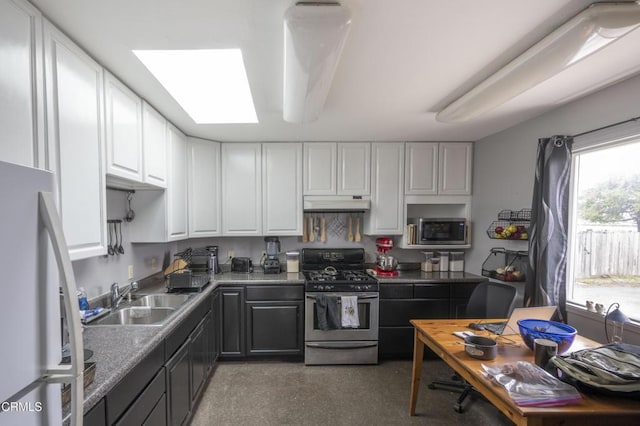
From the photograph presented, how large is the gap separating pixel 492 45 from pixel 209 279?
2825 mm

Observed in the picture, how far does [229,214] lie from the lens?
299 centimetres

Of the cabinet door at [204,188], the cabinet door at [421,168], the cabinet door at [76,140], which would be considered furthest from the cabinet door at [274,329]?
the cabinet door at [421,168]

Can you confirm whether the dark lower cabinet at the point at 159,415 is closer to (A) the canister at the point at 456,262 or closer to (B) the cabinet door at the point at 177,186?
(B) the cabinet door at the point at 177,186

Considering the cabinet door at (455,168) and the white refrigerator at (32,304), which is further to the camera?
the cabinet door at (455,168)

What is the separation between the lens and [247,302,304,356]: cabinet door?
8.84ft

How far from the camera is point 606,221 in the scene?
5.94ft

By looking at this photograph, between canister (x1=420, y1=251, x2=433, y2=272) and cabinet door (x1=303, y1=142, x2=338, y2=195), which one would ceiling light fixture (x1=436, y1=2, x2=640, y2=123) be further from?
canister (x1=420, y1=251, x2=433, y2=272)

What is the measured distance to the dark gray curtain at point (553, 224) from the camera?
1.92 metres

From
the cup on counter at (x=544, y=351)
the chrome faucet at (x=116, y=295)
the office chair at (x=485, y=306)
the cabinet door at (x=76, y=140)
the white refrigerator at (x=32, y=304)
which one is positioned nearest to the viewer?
the white refrigerator at (x=32, y=304)

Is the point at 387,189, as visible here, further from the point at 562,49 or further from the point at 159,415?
the point at 159,415

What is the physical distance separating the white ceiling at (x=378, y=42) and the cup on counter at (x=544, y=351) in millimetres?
1517

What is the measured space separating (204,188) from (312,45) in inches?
86.6

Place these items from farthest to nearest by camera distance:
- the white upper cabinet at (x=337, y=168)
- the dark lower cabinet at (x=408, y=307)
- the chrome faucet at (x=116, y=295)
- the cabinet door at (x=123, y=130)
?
1. the white upper cabinet at (x=337, y=168)
2. the dark lower cabinet at (x=408, y=307)
3. the chrome faucet at (x=116, y=295)
4. the cabinet door at (x=123, y=130)

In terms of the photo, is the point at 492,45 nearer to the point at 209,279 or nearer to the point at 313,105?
the point at 313,105
